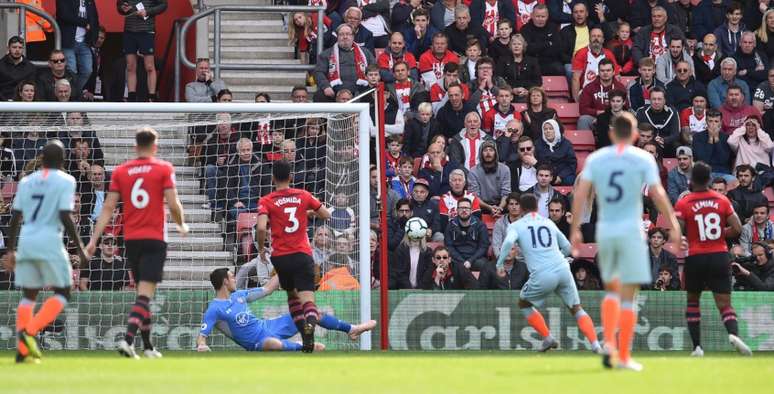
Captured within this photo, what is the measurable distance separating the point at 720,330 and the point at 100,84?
1114 cm

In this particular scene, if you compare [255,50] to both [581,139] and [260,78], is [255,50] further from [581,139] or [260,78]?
[581,139]

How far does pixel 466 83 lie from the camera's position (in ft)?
73.0

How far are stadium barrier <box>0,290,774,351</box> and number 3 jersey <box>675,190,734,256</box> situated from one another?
343 cm

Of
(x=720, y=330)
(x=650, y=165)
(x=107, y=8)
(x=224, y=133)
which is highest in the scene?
(x=107, y=8)

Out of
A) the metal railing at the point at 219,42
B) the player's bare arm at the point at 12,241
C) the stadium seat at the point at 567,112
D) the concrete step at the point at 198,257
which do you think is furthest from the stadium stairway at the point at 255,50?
the player's bare arm at the point at 12,241

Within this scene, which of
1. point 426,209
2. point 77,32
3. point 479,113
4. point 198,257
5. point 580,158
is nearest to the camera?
point 198,257

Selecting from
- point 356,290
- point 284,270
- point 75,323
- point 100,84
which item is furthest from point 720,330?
point 100,84

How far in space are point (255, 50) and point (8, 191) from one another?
6.21m

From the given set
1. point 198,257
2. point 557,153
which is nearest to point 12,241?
point 198,257

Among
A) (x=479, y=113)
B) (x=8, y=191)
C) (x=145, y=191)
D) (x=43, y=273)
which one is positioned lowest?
(x=43, y=273)

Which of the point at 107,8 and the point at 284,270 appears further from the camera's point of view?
the point at 107,8

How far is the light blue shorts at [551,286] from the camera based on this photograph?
1592 cm

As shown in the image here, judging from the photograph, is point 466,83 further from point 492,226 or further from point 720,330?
point 720,330

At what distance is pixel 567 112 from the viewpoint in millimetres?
23047
